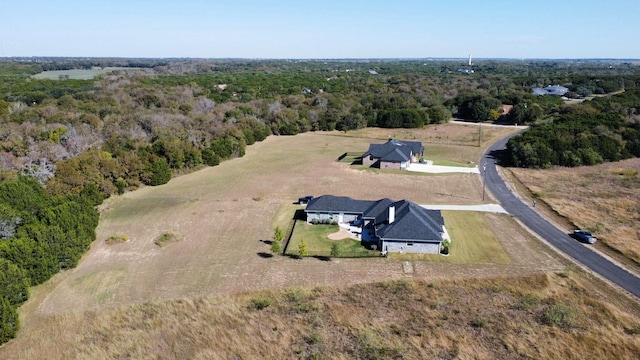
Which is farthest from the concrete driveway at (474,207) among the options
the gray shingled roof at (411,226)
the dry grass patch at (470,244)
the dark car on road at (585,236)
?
the dark car on road at (585,236)

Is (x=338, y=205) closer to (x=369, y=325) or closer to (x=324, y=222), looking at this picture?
(x=324, y=222)

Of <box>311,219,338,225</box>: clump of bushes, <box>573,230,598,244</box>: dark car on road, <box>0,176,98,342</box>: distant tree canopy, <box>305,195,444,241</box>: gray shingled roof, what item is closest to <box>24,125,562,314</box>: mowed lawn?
<box>0,176,98,342</box>: distant tree canopy

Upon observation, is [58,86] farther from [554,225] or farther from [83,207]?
[554,225]

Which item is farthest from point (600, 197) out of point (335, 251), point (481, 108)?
point (481, 108)

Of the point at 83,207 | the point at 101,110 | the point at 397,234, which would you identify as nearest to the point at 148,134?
the point at 101,110

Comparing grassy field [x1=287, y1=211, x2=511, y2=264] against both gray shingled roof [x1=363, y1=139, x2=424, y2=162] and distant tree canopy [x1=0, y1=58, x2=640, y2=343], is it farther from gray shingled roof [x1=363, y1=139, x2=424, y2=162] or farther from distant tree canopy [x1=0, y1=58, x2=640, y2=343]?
gray shingled roof [x1=363, y1=139, x2=424, y2=162]

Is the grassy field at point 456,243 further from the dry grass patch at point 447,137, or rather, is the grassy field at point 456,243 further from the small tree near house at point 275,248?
the dry grass patch at point 447,137
